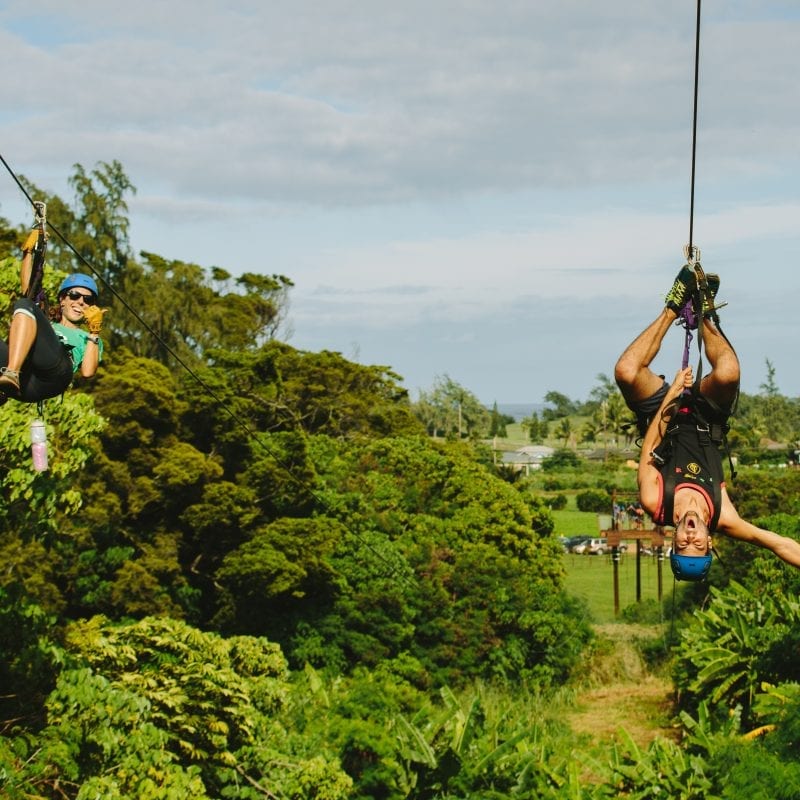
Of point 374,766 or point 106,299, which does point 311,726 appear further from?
point 106,299

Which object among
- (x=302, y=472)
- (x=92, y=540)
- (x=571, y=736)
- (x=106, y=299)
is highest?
(x=106, y=299)

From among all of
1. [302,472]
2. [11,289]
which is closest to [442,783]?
[11,289]

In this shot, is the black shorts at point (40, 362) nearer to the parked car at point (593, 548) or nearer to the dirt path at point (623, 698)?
the dirt path at point (623, 698)

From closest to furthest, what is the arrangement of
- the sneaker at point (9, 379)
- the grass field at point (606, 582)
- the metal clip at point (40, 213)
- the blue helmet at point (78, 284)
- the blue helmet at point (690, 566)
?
the sneaker at point (9, 379) < the metal clip at point (40, 213) < the blue helmet at point (690, 566) < the blue helmet at point (78, 284) < the grass field at point (606, 582)

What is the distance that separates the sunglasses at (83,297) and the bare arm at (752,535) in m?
3.73

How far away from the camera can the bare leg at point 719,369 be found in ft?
20.6

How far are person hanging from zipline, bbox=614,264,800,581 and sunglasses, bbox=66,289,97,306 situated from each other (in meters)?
3.01

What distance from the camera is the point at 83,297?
6.65m

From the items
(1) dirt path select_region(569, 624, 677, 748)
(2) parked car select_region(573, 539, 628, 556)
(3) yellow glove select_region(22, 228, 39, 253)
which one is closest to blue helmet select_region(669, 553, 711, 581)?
(3) yellow glove select_region(22, 228, 39, 253)

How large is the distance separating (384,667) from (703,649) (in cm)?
725

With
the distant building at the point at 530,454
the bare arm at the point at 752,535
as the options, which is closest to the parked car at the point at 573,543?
the distant building at the point at 530,454

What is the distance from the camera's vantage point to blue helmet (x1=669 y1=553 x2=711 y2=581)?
6191 mm

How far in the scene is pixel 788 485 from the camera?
1730 inches

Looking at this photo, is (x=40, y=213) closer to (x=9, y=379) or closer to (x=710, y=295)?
(x=9, y=379)
